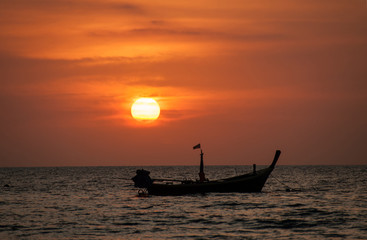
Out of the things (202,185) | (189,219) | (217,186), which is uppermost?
(202,185)

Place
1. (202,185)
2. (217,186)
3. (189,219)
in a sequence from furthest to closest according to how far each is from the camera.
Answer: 1. (217,186)
2. (202,185)
3. (189,219)

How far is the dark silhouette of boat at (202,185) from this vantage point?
→ 54.3m

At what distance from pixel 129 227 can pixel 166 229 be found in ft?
8.86

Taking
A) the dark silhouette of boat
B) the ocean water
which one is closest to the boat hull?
the dark silhouette of boat

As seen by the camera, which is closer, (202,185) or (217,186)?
(202,185)

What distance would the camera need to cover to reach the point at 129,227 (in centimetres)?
3591

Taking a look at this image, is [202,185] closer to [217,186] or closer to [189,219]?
[217,186]

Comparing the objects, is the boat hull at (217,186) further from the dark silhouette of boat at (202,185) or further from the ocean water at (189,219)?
the ocean water at (189,219)

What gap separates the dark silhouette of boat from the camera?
5428 cm

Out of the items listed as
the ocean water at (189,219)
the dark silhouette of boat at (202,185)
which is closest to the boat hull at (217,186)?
the dark silhouette of boat at (202,185)

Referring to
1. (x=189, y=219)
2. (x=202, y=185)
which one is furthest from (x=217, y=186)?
(x=189, y=219)

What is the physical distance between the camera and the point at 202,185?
55594 mm

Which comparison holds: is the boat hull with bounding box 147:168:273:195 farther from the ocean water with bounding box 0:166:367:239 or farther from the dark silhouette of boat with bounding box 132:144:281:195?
the ocean water with bounding box 0:166:367:239

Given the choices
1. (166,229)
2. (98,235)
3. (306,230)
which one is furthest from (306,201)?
(98,235)
